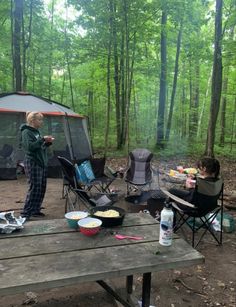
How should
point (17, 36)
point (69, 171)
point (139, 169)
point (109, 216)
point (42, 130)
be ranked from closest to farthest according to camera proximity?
point (109, 216)
point (69, 171)
point (139, 169)
point (42, 130)
point (17, 36)

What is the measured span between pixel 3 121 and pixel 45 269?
222 inches

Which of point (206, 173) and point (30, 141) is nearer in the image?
point (206, 173)

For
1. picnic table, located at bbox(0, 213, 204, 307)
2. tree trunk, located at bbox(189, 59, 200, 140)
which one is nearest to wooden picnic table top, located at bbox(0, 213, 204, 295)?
picnic table, located at bbox(0, 213, 204, 307)

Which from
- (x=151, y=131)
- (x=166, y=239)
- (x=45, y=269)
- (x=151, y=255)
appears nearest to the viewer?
(x=45, y=269)

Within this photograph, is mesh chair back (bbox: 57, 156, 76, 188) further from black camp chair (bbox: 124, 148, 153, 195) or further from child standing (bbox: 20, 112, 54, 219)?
black camp chair (bbox: 124, 148, 153, 195)

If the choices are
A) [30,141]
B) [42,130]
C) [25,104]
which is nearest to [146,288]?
[30,141]

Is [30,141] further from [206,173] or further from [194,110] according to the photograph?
[194,110]

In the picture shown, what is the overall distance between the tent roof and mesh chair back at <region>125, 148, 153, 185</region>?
257 cm

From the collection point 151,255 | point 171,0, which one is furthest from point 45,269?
point 171,0

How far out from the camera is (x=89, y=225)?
1.92 metres

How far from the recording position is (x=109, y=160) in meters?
8.75

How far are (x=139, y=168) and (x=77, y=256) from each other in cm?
358

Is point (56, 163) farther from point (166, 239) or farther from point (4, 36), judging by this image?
point (4, 36)

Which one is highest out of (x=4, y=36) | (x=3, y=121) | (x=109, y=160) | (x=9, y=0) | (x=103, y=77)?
(x=9, y=0)
